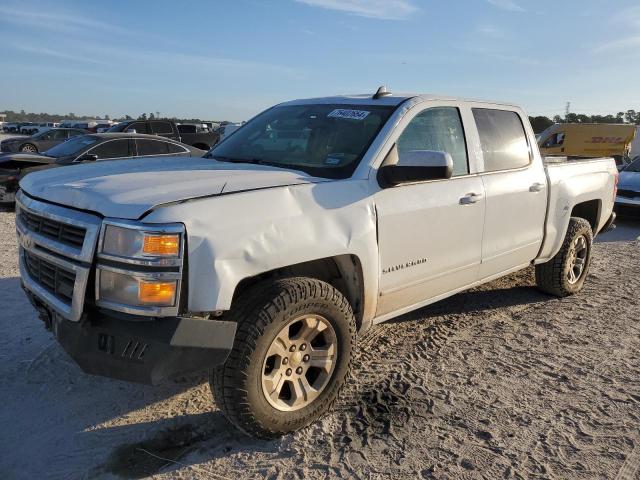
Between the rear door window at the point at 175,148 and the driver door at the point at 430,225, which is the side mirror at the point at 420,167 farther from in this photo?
the rear door window at the point at 175,148

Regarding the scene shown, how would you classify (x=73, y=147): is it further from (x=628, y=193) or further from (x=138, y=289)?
(x=628, y=193)

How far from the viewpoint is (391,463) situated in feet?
9.16

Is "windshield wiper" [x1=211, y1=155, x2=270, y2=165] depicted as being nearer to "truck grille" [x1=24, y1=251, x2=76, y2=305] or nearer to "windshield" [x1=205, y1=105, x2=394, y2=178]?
→ "windshield" [x1=205, y1=105, x2=394, y2=178]

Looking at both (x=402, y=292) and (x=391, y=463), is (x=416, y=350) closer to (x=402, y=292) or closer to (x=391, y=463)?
(x=402, y=292)

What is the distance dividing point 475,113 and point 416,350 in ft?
6.30

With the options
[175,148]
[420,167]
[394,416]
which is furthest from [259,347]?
[175,148]

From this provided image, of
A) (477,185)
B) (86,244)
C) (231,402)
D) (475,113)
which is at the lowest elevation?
(231,402)

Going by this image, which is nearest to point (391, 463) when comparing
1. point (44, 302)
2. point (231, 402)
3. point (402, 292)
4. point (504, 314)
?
point (231, 402)

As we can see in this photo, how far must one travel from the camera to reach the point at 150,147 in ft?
34.8

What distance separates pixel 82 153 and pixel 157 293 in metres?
8.16

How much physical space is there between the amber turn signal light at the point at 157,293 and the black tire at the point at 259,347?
0.38 meters

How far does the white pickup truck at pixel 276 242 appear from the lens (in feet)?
8.17

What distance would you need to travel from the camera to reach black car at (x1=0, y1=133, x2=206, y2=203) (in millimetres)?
9414

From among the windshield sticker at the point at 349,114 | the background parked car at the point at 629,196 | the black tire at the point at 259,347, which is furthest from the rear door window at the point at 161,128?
the black tire at the point at 259,347
